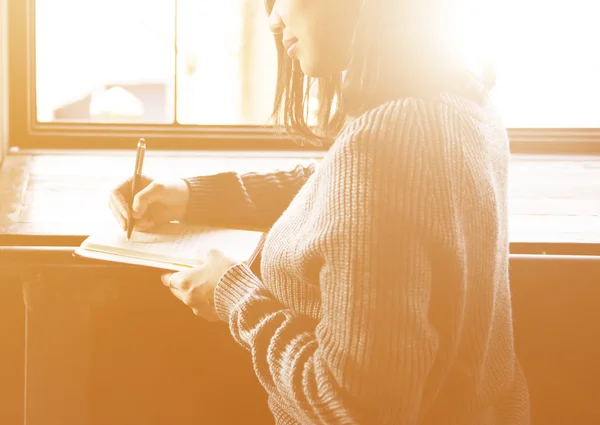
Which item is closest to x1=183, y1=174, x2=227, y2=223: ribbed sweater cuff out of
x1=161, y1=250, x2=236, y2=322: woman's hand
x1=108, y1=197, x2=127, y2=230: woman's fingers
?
x1=108, y1=197, x2=127, y2=230: woman's fingers

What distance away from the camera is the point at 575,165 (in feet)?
6.17

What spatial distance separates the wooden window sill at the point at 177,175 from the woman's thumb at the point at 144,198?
0.93ft

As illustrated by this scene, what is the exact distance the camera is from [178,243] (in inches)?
42.5

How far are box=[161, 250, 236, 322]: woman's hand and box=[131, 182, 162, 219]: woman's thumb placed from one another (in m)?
0.20

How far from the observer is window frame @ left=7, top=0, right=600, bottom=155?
70.8 inches

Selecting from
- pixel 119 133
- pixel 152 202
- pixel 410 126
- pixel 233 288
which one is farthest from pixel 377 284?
pixel 119 133

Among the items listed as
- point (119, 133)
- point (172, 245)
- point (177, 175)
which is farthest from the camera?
point (119, 133)

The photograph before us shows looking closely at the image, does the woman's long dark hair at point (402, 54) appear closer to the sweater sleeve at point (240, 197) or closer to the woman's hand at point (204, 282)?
the woman's hand at point (204, 282)

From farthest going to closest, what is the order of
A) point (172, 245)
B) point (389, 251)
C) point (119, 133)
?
point (119, 133)
point (172, 245)
point (389, 251)

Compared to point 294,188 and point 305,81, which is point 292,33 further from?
point 294,188

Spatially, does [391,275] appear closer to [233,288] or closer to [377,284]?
[377,284]

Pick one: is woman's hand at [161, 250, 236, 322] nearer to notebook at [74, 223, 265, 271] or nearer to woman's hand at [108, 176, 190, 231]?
notebook at [74, 223, 265, 271]

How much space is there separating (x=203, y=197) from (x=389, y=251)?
0.65 metres

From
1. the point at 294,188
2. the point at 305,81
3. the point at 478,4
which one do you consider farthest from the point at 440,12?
the point at 294,188
